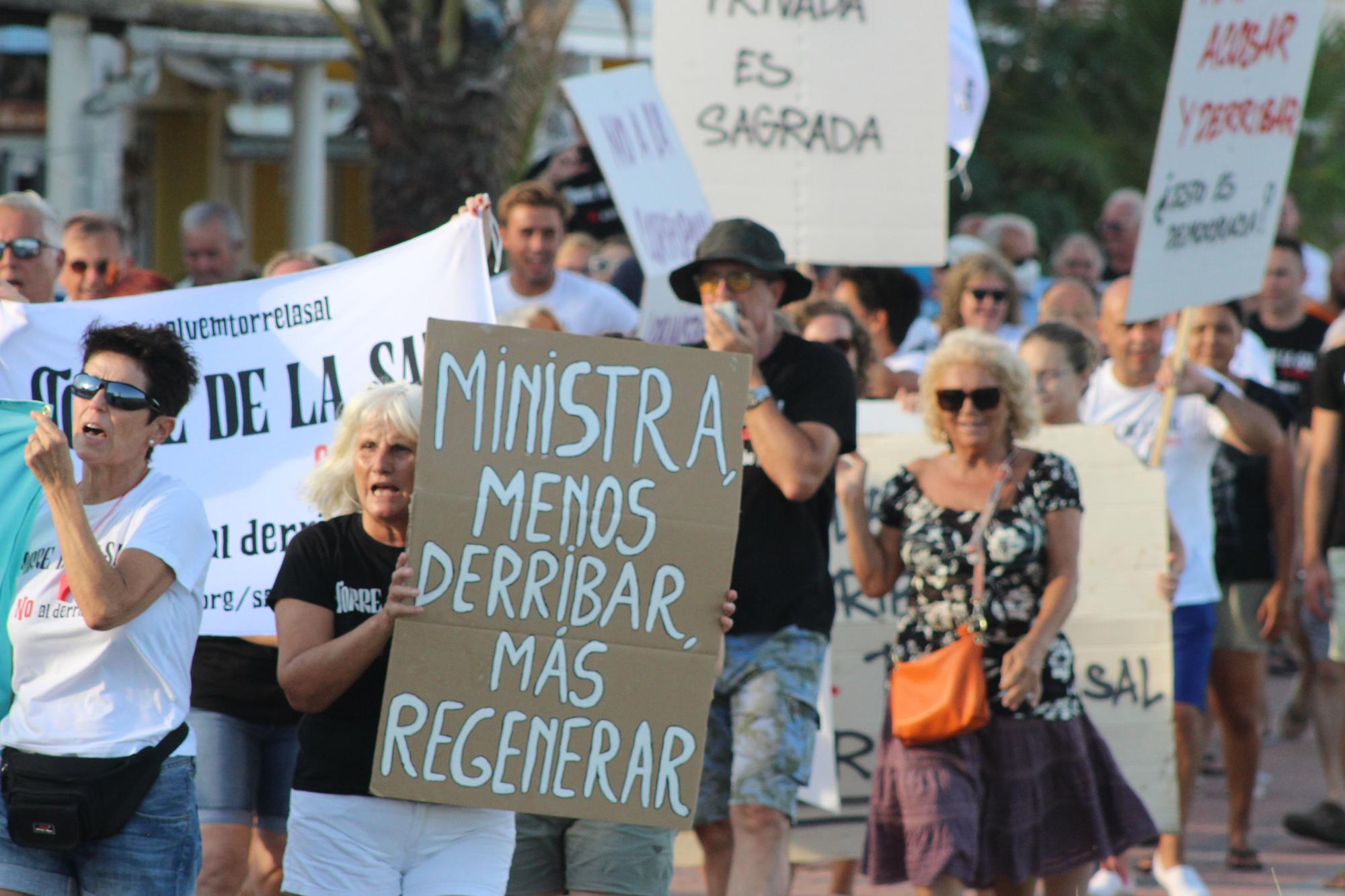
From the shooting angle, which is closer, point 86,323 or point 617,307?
point 86,323

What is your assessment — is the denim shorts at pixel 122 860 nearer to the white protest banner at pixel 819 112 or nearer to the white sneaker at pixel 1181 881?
the white sneaker at pixel 1181 881

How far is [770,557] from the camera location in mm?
5070

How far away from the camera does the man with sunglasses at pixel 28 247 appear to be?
5.69 metres

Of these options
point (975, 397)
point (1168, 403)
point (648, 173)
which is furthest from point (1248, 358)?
point (975, 397)

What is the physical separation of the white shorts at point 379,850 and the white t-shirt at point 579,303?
3.59m

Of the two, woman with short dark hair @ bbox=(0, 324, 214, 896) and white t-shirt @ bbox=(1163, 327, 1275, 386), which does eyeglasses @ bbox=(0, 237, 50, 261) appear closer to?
woman with short dark hair @ bbox=(0, 324, 214, 896)

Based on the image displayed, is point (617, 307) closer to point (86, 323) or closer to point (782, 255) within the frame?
point (782, 255)

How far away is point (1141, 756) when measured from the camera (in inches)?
247

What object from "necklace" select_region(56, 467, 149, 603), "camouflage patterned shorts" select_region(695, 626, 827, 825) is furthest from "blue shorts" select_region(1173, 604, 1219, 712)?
"necklace" select_region(56, 467, 149, 603)

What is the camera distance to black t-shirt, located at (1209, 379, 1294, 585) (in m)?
7.39

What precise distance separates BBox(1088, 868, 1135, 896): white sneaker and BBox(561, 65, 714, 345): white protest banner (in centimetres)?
232

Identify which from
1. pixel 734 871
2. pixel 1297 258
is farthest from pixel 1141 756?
pixel 1297 258

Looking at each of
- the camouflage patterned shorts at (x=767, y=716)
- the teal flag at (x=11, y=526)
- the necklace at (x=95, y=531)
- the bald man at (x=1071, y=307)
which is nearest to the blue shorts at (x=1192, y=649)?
the bald man at (x=1071, y=307)

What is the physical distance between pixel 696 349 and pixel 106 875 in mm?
1589
